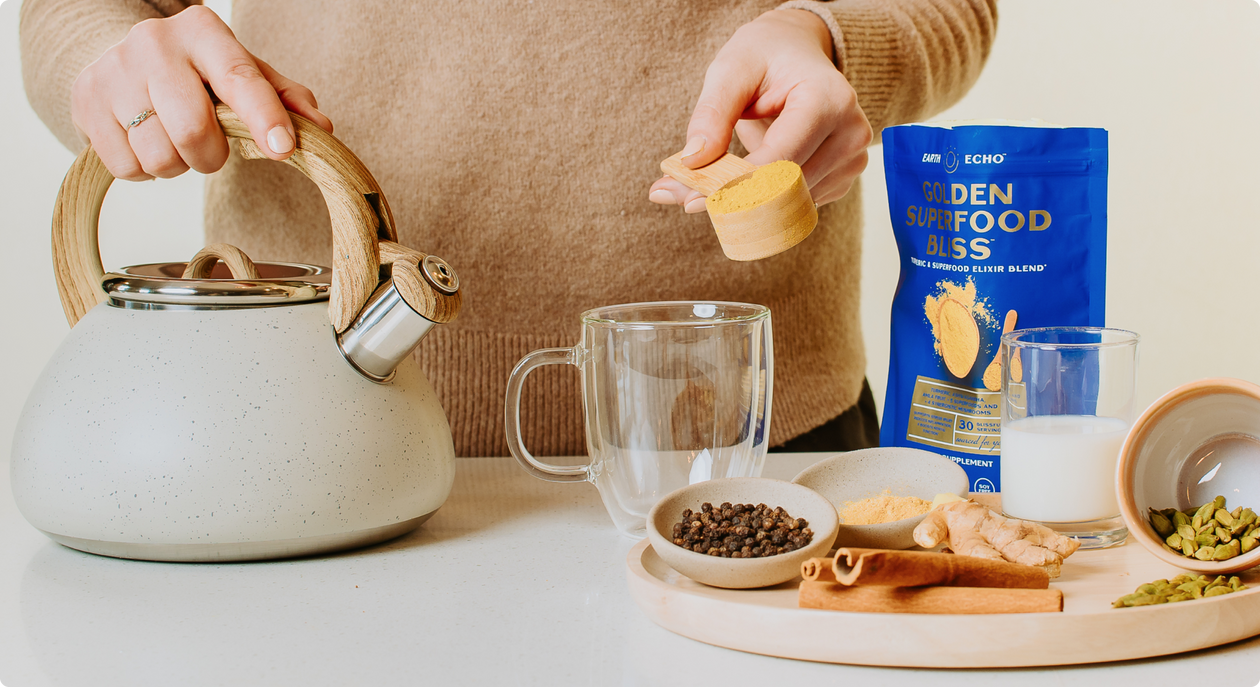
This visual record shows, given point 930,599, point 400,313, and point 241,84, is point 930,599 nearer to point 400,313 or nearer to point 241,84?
point 400,313

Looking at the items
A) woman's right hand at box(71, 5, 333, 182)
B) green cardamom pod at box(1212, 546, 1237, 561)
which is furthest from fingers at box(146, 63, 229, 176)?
green cardamom pod at box(1212, 546, 1237, 561)

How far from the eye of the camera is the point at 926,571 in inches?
20.8

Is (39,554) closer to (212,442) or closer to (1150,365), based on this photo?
(212,442)

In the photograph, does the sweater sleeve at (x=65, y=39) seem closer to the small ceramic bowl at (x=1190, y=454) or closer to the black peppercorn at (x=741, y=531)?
the black peppercorn at (x=741, y=531)

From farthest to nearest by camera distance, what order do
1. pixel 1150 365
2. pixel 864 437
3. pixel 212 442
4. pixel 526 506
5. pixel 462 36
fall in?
1. pixel 1150 365
2. pixel 864 437
3. pixel 462 36
4. pixel 526 506
5. pixel 212 442

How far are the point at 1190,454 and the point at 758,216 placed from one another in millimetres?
318

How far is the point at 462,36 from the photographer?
107 centimetres

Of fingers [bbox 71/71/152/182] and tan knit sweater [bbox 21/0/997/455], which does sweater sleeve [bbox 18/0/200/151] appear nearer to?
tan knit sweater [bbox 21/0/997/455]

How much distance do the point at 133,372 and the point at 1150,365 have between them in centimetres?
266

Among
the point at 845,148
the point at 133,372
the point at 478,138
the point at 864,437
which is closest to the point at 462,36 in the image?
the point at 478,138

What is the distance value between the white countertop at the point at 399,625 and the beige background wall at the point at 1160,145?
2.02m

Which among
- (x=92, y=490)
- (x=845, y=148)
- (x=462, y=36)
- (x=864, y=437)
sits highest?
(x=462, y=36)

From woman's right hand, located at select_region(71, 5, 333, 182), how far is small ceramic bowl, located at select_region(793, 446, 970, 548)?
1.50 ft

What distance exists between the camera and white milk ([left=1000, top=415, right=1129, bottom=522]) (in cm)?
Result: 67
